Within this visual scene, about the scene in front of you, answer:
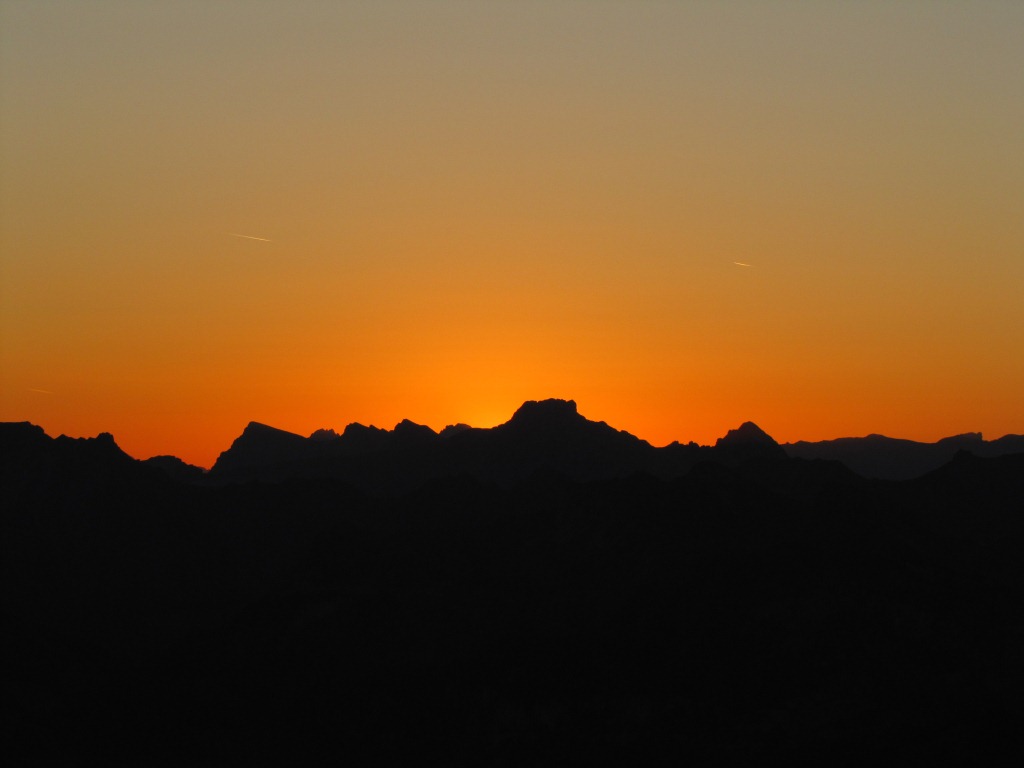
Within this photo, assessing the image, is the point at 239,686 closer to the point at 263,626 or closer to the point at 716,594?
the point at 263,626

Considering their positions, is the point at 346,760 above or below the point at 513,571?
below

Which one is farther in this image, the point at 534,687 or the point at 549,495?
the point at 549,495

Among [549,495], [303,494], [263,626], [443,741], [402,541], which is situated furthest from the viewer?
[303,494]

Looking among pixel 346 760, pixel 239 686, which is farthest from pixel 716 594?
pixel 239 686

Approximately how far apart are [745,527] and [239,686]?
174ft

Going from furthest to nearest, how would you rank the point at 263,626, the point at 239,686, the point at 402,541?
1. the point at 402,541
2. the point at 263,626
3. the point at 239,686

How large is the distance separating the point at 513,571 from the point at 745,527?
82.5ft

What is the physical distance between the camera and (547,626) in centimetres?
12656

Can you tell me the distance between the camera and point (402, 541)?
5915 inches

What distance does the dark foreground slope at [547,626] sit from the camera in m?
105

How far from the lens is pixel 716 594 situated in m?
118

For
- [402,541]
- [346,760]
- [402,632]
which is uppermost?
[402,541]

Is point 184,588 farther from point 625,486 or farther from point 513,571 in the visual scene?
point 625,486

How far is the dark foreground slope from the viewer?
105 metres
